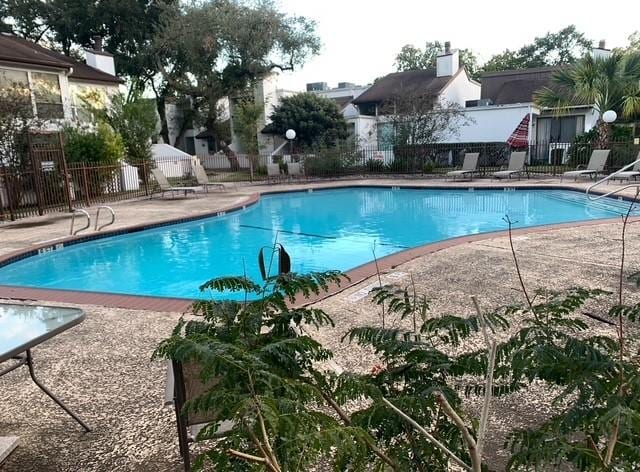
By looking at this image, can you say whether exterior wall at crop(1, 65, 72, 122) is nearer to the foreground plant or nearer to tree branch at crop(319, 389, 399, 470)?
the foreground plant

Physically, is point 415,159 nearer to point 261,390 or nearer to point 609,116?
point 609,116

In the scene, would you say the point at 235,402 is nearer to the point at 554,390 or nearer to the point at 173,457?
the point at 173,457

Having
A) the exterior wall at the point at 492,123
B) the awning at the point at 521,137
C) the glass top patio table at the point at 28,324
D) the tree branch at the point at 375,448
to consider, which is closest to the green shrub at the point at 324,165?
the exterior wall at the point at 492,123

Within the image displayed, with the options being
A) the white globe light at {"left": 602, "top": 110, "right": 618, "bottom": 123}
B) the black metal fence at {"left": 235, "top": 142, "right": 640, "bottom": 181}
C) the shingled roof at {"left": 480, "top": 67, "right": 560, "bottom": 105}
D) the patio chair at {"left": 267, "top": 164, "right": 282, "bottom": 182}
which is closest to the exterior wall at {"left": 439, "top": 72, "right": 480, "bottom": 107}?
the shingled roof at {"left": 480, "top": 67, "right": 560, "bottom": 105}

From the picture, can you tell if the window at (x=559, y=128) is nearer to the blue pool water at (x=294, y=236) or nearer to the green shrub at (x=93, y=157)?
the blue pool water at (x=294, y=236)

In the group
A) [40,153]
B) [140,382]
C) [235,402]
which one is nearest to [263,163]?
[40,153]

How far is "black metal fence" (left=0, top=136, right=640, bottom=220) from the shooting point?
46.2ft

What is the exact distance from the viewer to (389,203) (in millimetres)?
16828

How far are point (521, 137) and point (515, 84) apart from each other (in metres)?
9.70

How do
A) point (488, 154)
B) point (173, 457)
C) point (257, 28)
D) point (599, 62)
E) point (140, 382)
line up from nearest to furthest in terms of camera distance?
point (173, 457), point (140, 382), point (599, 62), point (488, 154), point (257, 28)

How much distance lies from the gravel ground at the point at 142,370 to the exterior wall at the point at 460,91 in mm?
25755

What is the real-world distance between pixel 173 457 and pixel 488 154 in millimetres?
24011

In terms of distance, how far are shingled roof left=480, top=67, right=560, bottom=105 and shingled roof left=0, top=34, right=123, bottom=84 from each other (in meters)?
22.8

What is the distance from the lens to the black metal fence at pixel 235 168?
14070 mm
